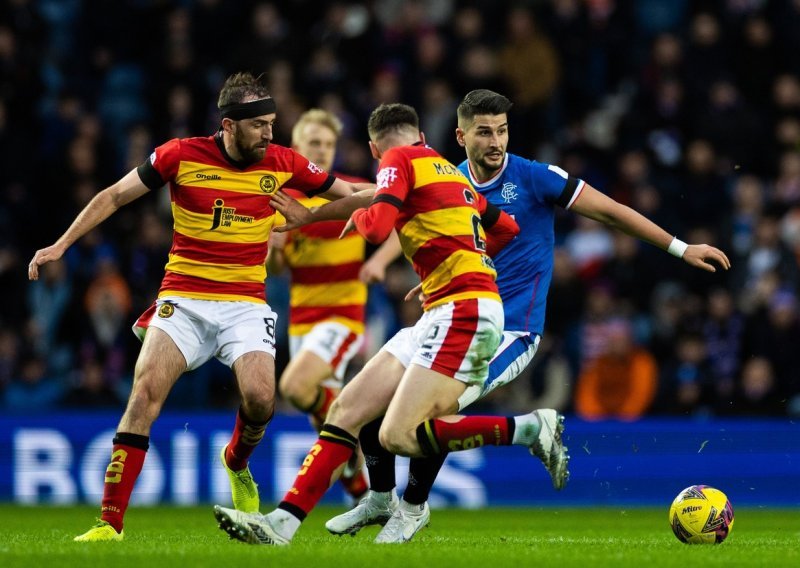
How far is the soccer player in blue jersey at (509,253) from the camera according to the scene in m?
8.58

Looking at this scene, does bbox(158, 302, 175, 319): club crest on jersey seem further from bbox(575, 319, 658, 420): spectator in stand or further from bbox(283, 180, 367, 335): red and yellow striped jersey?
bbox(575, 319, 658, 420): spectator in stand

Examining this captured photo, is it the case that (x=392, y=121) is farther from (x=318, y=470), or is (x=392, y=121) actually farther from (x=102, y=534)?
(x=102, y=534)

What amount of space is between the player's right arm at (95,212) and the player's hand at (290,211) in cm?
80

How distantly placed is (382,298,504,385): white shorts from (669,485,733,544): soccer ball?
1422 mm

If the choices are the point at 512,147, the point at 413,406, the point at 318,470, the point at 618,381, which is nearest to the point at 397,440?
the point at 413,406

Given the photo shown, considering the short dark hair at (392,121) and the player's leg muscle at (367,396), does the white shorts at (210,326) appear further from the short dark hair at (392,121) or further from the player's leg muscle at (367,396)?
the short dark hair at (392,121)

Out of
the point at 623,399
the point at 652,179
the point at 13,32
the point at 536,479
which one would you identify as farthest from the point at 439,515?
the point at 13,32

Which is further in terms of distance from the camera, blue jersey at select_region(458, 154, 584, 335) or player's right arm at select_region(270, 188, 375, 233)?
blue jersey at select_region(458, 154, 584, 335)

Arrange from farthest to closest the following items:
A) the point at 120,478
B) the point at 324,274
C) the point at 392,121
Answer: the point at 324,274 < the point at 392,121 < the point at 120,478

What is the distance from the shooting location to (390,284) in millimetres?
15125

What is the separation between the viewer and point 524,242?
9062 mm

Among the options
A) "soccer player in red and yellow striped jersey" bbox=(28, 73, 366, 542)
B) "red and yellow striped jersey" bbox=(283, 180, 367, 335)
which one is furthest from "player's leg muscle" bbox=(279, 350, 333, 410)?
"soccer player in red and yellow striped jersey" bbox=(28, 73, 366, 542)

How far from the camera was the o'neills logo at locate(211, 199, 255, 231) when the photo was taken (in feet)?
28.5

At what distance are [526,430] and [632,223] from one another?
1.42 meters
